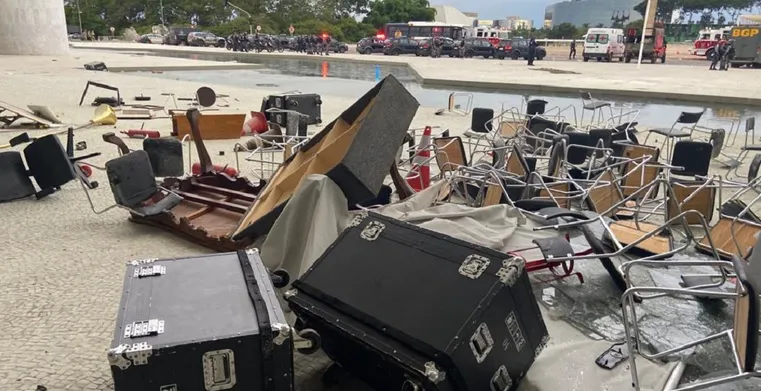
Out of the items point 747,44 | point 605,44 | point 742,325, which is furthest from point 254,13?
point 742,325

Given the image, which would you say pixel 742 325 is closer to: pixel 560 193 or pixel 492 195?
pixel 492 195

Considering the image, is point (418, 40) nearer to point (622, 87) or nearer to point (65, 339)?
point (622, 87)

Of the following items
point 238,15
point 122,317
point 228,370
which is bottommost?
point 228,370

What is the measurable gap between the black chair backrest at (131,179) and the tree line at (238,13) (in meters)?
58.6

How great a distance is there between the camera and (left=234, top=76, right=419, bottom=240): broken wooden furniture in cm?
346

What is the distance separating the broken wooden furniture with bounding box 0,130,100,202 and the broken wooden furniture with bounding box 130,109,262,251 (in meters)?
0.90

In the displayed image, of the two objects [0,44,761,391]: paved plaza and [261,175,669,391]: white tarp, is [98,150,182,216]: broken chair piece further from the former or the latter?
[261,175,669,391]: white tarp

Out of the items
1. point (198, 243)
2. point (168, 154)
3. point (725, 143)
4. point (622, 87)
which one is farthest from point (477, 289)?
point (622, 87)

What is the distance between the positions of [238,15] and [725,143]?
67.6 meters

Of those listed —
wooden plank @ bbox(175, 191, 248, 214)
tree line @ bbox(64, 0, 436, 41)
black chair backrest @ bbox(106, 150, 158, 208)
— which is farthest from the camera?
tree line @ bbox(64, 0, 436, 41)

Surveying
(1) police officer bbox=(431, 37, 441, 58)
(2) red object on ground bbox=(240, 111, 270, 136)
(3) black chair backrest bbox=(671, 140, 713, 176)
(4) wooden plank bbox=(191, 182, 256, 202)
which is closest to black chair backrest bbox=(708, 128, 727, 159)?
(3) black chair backrest bbox=(671, 140, 713, 176)

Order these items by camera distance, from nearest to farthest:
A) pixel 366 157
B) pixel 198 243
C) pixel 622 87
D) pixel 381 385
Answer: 1. pixel 381 385
2. pixel 366 157
3. pixel 198 243
4. pixel 622 87

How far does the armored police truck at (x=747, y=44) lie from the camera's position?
26.5 meters

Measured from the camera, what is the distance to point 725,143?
337 inches
